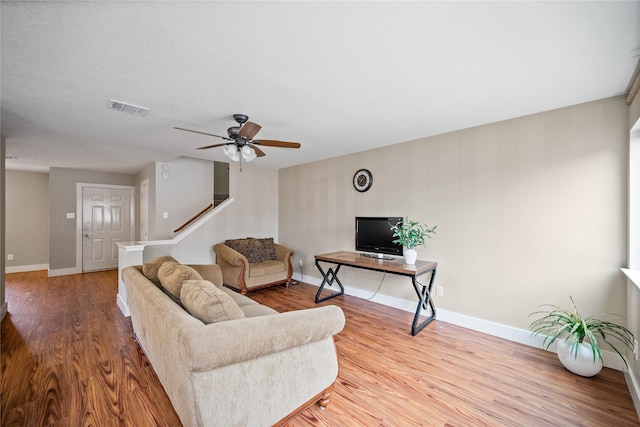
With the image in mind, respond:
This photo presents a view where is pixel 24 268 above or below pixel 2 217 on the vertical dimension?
below

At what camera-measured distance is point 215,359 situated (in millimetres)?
1235

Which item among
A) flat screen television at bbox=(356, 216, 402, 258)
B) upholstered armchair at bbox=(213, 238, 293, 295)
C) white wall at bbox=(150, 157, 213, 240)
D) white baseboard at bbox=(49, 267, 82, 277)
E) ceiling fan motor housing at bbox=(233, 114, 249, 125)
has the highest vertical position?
ceiling fan motor housing at bbox=(233, 114, 249, 125)

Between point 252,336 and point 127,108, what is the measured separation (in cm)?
231

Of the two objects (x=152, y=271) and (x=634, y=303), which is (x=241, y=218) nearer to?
(x=152, y=271)

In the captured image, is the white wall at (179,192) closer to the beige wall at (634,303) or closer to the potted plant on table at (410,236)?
the potted plant on table at (410,236)

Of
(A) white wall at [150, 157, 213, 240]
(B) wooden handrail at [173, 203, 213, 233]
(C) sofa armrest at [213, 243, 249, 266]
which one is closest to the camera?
(C) sofa armrest at [213, 243, 249, 266]

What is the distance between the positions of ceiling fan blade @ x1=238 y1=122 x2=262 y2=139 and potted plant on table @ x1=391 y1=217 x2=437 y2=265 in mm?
A: 1964

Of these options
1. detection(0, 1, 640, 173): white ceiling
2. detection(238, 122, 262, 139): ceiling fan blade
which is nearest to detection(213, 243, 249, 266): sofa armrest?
detection(0, 1, 640, 173): white ceiling

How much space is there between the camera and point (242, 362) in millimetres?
1371

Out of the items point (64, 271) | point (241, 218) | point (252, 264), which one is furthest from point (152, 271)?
point (64, 271)

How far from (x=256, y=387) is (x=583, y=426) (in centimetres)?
198

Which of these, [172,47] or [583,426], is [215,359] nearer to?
[172,47]

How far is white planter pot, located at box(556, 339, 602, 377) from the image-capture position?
204cm

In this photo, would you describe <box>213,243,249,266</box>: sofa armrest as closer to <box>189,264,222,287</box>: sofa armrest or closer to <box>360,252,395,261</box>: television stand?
<box>189,264,222,287</box>: sofa armrest
